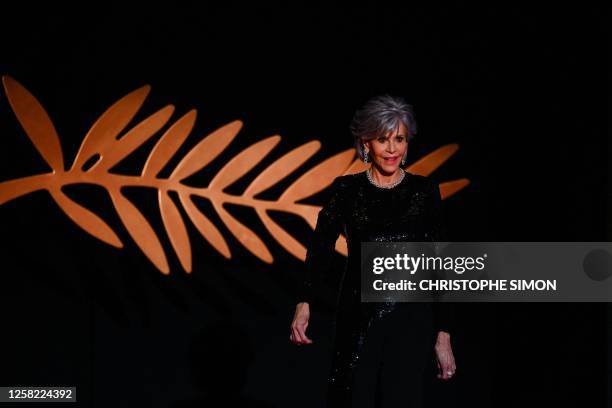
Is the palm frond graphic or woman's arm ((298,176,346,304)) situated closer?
woman's arm ((298,176,346,304))

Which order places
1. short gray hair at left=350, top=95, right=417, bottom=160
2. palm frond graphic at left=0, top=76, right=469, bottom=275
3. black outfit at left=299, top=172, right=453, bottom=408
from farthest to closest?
palm frond graphic at left=0, top=76, right=469, bottom=275
short gray hair at left=350, top=95, right=417, bottom=160
black outfit at left=299, top=172, right=453, bottom=408

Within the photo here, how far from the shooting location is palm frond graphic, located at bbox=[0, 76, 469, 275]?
286 centimetres

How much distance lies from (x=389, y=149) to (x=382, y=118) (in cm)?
10

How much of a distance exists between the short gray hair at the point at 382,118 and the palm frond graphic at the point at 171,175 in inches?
25.7

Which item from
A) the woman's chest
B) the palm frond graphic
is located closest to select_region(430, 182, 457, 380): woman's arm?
the woman's chest

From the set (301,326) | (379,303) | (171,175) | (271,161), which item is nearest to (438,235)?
(379,303)

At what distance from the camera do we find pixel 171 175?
294 centimetres

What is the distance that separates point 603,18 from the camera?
296cm

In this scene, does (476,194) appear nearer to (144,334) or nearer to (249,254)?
(249,254)

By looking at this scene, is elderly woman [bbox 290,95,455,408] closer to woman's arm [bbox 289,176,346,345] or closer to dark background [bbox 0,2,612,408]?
woman's arm [bbox 289,176,346,345]

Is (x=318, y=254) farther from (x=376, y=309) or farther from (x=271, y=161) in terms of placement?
(x=271, y=161)

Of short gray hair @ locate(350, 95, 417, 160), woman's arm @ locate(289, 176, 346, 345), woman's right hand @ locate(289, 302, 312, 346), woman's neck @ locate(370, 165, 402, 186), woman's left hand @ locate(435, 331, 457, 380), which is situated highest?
short gray hair @ locate(350, 95, 417, 160)

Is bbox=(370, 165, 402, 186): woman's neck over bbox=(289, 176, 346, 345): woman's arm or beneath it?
over

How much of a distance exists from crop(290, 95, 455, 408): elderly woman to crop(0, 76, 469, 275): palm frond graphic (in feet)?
2.12
